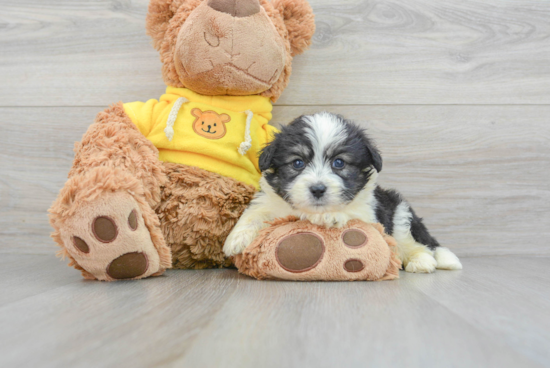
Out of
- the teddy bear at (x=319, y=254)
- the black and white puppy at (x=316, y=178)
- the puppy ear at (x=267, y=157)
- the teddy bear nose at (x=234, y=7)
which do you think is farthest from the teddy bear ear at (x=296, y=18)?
the teddy bear at (x=319, y=254)

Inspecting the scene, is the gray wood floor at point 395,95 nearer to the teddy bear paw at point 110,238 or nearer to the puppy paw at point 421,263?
the puppy paw at point 421,263

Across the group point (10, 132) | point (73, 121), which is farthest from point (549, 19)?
point (10, 132)

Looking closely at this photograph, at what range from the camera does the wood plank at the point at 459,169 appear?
7.47 ft

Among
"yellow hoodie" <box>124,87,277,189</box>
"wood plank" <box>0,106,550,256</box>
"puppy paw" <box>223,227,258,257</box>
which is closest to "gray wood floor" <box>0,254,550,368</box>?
"puppy paw" <box>223,227,258,257</box>

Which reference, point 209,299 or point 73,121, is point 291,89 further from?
point 209,299

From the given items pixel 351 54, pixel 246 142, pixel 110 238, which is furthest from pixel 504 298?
pixel 351 54

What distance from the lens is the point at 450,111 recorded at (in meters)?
2.28

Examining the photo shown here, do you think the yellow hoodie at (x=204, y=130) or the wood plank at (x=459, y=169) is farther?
the wood plank at (x=459, y=169)

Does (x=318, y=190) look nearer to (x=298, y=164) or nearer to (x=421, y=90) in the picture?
(x=298, y=164)

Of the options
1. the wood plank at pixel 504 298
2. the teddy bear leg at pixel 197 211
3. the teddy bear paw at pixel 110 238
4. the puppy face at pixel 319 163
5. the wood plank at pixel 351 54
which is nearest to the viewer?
the wood plank at pixel 504 298

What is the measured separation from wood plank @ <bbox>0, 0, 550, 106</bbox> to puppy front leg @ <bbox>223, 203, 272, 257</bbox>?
0.83 m

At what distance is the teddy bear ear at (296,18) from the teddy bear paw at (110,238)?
1.07 metres

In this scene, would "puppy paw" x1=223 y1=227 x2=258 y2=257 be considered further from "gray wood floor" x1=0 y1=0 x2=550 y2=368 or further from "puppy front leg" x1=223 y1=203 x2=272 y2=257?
"gray wood floor" x1=0 y1=0 x2=550 y2=368

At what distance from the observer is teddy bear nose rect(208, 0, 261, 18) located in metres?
1.70
